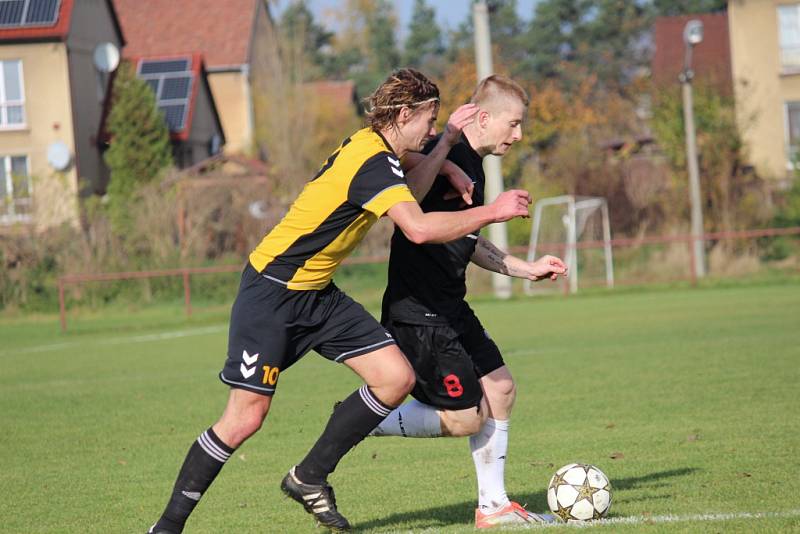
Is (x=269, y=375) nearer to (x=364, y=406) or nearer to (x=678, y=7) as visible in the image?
(x=364, y=406)

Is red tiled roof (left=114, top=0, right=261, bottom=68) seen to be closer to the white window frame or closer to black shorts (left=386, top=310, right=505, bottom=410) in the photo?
the white window frame

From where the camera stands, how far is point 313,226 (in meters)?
5.26

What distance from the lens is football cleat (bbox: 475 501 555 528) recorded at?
5.68 metres

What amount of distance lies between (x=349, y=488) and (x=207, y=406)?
4713mm

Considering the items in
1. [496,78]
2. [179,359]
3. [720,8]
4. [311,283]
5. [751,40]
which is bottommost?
[179,359]

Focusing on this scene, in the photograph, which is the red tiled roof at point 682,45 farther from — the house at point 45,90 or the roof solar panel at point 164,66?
the house at point 45,90

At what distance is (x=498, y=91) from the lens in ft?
19.2

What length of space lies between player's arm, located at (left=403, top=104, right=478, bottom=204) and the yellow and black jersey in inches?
13.5

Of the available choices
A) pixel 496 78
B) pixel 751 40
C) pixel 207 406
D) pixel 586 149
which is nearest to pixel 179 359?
pixel 207 406

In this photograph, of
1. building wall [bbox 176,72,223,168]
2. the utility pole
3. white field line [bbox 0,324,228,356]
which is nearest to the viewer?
white field line [bbox 0,324,228,356]

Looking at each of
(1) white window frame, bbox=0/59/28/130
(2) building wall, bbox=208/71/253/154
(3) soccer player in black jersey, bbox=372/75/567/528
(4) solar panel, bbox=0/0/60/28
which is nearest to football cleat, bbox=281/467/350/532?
(3) soccer player in black jersey, bbox=372/75/567/528

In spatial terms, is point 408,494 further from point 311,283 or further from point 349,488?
point 311,283

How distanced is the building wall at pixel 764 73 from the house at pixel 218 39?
19.7 meters

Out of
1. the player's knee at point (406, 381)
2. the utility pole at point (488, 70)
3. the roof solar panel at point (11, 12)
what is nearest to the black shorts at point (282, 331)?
the player's knee at point (406, 381)
